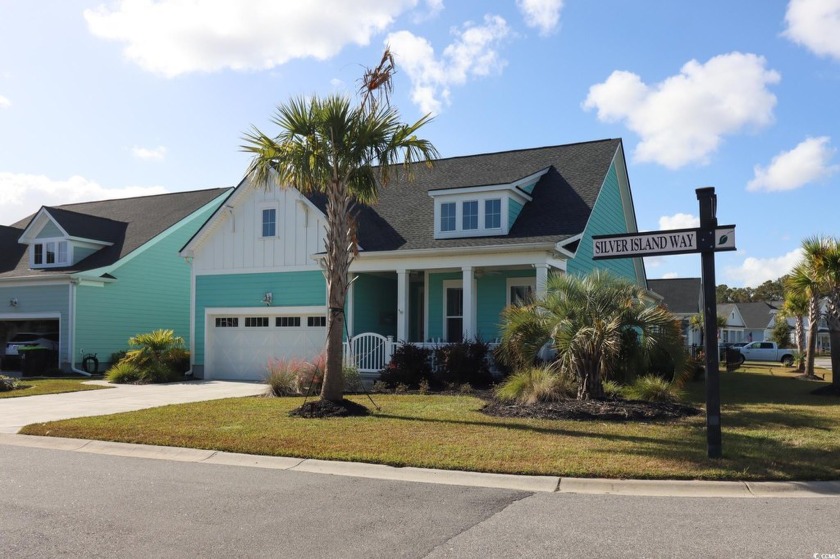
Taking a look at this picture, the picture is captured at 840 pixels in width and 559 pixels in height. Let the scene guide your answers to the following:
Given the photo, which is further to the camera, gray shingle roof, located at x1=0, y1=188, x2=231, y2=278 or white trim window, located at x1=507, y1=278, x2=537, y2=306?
gray shingle roof, located at x1=0, y1=188, x2=231, y2=278

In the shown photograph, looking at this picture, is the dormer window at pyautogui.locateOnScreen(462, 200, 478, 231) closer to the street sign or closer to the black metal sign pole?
the street sign

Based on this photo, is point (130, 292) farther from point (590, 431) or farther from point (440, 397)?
point (590, 431)

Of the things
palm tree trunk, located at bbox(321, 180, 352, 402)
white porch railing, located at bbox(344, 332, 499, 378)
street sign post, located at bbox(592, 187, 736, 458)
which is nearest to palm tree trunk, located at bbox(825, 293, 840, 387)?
white porch railing, located at bbox(344, 332, 499, 378)

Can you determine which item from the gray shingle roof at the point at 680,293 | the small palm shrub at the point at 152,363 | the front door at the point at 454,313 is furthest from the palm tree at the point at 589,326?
the gray shingle roof at the point at 680,293

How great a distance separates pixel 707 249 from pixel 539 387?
17.5 feet

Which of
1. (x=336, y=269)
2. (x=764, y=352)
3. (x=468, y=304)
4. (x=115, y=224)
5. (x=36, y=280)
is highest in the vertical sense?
(x=115, y=224)

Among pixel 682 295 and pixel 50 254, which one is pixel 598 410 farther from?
pixel 682 295

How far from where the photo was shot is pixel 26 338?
27.5m

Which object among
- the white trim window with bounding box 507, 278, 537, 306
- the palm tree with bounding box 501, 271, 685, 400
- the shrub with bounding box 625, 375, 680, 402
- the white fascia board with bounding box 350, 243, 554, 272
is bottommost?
the shrub with bounding box 625, 375, 680, 402

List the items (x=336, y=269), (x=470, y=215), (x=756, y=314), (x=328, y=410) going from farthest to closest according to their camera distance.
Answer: (x=756, y=314) < (x=470, y=215) < (x=336, y=269) < (x=328, y=410)

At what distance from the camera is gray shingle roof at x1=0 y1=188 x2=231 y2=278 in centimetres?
2711

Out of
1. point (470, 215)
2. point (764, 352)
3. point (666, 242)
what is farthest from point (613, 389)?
point (764, 352)

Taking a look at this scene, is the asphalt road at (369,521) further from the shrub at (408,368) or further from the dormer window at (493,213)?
the dormer window at (493,213)

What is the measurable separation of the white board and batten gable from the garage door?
5.31 feet
